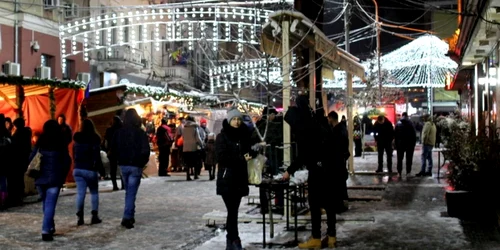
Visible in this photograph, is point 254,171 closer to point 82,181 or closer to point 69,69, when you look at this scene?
point 82,181

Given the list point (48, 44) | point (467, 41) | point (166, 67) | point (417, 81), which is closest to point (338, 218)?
point (467, 41)

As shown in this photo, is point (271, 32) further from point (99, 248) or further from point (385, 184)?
point (385, 184)

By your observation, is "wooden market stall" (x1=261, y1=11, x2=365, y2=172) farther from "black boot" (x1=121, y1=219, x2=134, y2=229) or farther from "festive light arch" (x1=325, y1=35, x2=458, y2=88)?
"festive light arch" (x1=325, y1=35, x2=458, y2=88)

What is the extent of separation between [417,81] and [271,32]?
25089mm

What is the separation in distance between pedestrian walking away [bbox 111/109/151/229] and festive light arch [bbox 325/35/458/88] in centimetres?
2092

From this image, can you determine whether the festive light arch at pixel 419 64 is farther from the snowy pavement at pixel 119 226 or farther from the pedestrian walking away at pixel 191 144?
the snowy pavement at pixel 119 226

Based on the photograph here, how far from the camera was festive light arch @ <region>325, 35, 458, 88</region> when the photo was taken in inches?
1206

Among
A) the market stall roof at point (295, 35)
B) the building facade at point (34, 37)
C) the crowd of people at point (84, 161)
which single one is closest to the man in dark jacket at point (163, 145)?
the building facade at point (34, 37)

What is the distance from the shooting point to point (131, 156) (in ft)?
31.5

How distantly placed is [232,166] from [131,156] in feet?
9.19

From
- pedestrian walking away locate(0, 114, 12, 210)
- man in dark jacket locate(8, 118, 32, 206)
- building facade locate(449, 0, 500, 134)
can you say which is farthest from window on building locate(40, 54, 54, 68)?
building facade locate(449, 0, 500, 134)

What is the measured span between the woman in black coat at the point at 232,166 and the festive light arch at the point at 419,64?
22625 millimetres

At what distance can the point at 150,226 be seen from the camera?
9.78 metres

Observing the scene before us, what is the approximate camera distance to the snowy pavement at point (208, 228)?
8.24 metres
